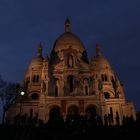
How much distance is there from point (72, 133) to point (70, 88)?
88.7ft

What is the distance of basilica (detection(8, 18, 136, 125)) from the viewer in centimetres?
4509

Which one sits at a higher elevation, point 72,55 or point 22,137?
point 72,55

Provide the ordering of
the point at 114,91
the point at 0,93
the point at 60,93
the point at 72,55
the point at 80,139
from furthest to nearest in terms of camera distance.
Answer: the point at 114,91
the point at 72,55
the point at 60,93
the point at 0,93
the point at 80,139

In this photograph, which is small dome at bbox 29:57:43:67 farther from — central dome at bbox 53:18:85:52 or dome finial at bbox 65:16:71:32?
dome finial at bbox 65:16:71:32

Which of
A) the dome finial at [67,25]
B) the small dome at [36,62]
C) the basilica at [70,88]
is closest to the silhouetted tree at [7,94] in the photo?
the basilica at [70,88]

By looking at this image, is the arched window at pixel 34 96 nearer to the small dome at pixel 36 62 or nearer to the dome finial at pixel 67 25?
the small dome at pixel 36 62

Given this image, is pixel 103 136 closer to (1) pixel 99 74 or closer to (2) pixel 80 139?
(2) pixel 80 139

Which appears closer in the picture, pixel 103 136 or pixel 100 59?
pixel 103 136

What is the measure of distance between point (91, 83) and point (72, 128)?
26.6m

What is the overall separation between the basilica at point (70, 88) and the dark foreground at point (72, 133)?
18765 mm

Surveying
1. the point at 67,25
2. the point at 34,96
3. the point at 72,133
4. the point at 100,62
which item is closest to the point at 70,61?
the point at 100,62

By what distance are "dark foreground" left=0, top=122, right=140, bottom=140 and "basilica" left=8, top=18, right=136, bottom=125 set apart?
1877 cm

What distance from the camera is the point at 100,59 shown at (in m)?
63.2

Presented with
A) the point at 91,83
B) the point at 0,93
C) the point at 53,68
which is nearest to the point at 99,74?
the point at 91,83
